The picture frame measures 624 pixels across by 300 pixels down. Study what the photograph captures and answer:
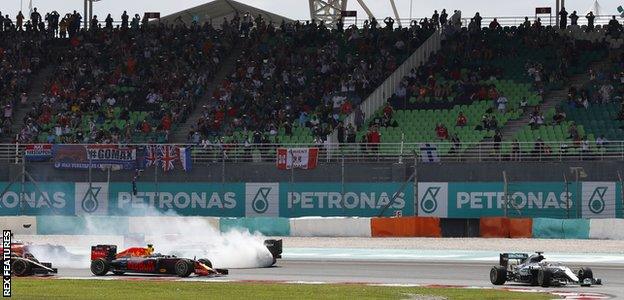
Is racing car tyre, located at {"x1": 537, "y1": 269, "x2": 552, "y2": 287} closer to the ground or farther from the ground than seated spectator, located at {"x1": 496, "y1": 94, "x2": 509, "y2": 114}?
closer to the ground

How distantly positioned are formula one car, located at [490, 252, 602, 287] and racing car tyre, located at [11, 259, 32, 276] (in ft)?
27.7

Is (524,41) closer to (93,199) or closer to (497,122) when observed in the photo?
(497,122)

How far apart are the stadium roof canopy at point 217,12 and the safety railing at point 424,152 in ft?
54.2

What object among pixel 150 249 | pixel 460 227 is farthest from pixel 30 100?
pixel 150 249

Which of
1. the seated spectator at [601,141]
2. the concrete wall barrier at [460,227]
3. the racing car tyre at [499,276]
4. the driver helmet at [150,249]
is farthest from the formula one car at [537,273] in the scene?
the seated spectator at [601,141]

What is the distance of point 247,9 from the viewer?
205 ft

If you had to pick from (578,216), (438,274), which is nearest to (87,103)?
(578,216)

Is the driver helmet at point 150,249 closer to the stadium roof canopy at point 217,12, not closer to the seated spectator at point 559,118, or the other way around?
the seated spectator at point 559,118

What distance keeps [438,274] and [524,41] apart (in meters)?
25.7

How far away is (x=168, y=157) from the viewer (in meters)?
44.8

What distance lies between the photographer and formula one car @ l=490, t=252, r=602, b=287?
23.2m

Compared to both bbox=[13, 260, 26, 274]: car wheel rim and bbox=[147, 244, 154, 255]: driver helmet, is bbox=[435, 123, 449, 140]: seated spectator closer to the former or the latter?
bbox=[147, 244, 154, 255]: driver helmet

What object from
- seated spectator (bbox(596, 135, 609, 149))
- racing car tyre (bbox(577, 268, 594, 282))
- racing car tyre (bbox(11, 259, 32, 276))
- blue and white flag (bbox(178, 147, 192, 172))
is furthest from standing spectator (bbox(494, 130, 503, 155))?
racing car tyre (bbox(11, 259, 32, 276))

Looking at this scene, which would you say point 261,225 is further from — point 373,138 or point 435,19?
point 435,19
